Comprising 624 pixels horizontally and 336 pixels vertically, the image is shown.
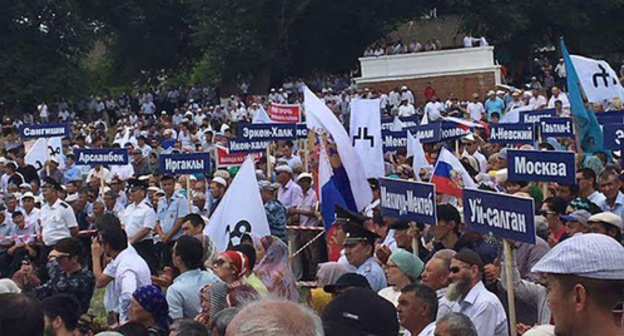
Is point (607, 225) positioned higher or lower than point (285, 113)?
lower

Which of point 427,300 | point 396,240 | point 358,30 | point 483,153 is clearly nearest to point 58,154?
point 483,153

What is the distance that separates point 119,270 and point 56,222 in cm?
534

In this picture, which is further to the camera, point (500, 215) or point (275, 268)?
point (275, 268)

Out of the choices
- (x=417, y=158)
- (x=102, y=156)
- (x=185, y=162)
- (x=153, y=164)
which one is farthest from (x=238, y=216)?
(x=153, y=164)

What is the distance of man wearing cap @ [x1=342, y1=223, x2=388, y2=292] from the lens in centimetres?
826

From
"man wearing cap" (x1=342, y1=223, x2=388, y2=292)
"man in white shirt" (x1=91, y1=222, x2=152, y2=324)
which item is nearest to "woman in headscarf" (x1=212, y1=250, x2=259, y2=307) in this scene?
"man in white shirt" (x1=91, y1=222, x2=152, y2=324)

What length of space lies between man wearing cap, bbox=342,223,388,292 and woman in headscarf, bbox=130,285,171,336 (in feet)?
5.73

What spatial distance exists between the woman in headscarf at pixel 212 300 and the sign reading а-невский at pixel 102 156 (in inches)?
403

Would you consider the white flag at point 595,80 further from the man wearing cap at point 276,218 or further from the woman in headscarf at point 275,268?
the woman in headscarf at point 275,268

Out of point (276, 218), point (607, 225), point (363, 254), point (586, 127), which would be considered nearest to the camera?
point (607, 225)

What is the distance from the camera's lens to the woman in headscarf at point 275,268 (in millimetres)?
8344

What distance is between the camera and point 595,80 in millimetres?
14875

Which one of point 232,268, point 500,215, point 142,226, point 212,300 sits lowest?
point 142,226

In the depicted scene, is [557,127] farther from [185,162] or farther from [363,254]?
[363,254]
